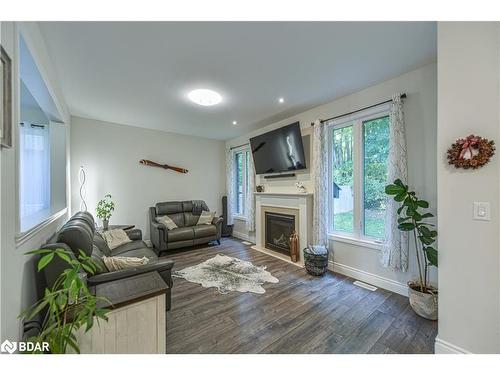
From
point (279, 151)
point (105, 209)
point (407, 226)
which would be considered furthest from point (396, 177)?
point (105, 209)

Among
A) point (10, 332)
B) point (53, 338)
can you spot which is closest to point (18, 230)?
point (10, 332)

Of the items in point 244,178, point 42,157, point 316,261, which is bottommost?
point 316,261

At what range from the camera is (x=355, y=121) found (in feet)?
9.64

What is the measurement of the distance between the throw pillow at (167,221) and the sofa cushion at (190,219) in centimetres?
38

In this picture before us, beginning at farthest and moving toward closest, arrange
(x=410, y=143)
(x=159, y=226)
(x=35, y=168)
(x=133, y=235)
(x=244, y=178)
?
(x=244, y=178), (x=159, y=226), (x=133, y=235), (x=35, y=168), (x=410, y=143)

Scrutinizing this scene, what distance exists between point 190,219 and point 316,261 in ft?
9.74

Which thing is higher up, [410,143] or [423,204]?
[410,143]

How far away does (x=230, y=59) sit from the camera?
81.6 inches

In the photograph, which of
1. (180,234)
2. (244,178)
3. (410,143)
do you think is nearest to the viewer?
(410,143)

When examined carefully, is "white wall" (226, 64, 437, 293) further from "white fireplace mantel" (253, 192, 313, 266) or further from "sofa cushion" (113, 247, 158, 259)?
"sofa cushion" (113, 247, 158, 259)

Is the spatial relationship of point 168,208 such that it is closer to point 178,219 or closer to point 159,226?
point 178,219

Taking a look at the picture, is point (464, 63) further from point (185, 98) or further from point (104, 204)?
point (104, 204)

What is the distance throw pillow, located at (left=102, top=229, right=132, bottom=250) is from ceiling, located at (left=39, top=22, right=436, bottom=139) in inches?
79.5
